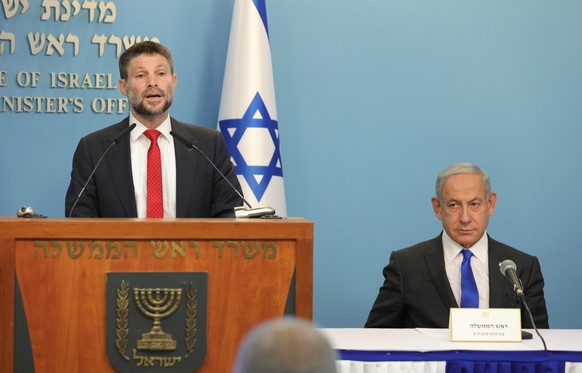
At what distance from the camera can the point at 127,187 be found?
3184 millimetres

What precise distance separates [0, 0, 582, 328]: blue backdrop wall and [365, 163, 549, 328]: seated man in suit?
1400mm

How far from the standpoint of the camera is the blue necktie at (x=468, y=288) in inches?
141

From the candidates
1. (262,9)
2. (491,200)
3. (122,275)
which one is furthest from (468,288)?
(262,9)

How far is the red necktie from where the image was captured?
3158 mm

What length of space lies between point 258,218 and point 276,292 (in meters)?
0.26

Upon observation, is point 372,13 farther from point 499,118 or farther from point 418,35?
point 499,118

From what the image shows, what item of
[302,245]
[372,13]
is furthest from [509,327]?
[372,13]

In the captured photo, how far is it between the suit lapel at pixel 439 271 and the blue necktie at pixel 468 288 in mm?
48

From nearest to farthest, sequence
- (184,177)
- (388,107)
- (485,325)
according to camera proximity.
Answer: (485,325) → (184,177) → (388,107)

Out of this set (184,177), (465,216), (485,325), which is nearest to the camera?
(485,325)

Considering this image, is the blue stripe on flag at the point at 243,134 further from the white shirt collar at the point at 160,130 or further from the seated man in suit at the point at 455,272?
the white shirt collar at the point at 160,130

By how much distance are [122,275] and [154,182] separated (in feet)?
3.20

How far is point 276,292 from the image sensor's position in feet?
7.64

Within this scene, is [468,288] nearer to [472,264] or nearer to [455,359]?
[472,264]
